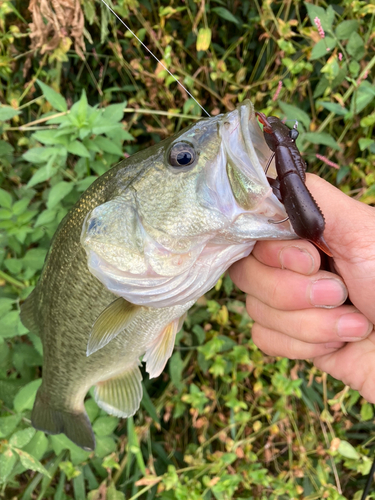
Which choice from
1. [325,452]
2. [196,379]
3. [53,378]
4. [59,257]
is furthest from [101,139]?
[325,452]

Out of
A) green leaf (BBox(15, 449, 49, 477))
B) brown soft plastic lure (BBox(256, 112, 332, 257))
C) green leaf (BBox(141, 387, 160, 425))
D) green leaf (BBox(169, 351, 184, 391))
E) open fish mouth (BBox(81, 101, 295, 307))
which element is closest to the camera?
brown soft plastic lure (BBox(256, 112, 332, 257))

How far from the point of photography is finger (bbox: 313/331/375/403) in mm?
1202

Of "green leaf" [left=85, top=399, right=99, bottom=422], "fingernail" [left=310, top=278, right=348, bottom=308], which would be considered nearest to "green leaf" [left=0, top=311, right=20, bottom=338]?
"green leaf" [left=85, top=399, right=99, bottom=422]

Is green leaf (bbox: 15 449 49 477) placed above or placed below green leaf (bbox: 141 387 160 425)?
above

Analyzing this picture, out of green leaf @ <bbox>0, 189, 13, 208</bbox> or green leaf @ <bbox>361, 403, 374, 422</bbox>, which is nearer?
green leaf @ <bbox>0, 189, 13, 208</bbox>

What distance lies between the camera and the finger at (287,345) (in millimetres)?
1293

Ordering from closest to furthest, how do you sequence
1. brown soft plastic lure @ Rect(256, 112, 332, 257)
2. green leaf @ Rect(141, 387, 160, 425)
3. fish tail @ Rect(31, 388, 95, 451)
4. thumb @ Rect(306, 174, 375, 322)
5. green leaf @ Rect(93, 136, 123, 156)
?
brown soft plastic lure @ Rect(256, 112, 332, 257)
thumb @ Rect(306, 174, 375, 322)
fish tail @ Rect(31, 388, 95, 451)
green leaf @ Rect(93, 136, 123, 156)
green leaf @ Rect(141, 387, 160, 425)

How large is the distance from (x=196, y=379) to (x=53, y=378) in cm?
101

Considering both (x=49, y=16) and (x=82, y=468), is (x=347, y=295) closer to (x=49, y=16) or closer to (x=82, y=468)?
(x=82, y=468)

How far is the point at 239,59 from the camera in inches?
82.1

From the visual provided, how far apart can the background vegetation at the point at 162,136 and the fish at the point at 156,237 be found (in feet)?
1.46

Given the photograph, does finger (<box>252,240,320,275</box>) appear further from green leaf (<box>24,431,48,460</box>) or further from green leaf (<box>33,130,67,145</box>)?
green leaf (<box>24,431,48,460</box>)

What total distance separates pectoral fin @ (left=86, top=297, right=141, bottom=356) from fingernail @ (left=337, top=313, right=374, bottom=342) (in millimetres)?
669

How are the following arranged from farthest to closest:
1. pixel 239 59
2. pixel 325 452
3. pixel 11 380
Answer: pixel 239 59 → pixel 325 452 → pixel 11 380
